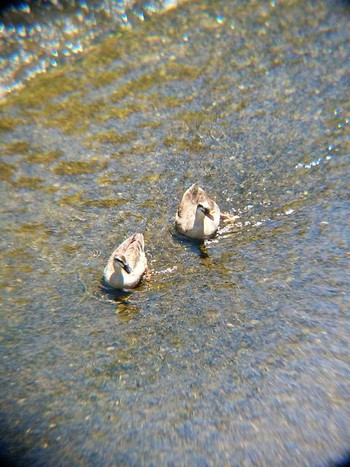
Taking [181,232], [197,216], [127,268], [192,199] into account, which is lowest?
[127,268]

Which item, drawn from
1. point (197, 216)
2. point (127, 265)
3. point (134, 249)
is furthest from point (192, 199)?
point (127, 265)

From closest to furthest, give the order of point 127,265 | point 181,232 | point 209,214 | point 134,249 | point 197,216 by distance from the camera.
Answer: point 127,265 < point 134,249 < point 197,216 < point 209,214 < point 181,232

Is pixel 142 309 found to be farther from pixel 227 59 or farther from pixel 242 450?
pixel 227 59

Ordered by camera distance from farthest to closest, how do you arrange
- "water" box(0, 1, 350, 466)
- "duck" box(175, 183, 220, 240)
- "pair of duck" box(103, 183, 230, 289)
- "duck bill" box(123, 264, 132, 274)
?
"duck" box(175, 183, 220, 240), "pair of duck" box(103, 183, 230, 289), "duck bill" box(123, 264, 132, 274), "water" box(0, 1, 350, 466)

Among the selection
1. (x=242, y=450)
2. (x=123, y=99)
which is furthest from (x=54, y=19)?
(x=242, y=450)

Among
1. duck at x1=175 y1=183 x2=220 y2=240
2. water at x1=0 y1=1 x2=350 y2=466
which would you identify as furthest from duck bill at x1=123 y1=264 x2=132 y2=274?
duck at x1=175 y1=183 x2=220 y2=240

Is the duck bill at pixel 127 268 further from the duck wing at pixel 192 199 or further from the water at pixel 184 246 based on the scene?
the duck wing at pixel 192 199

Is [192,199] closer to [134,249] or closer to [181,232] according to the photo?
[181,232]

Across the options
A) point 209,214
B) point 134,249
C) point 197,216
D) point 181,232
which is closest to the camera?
point 134,249

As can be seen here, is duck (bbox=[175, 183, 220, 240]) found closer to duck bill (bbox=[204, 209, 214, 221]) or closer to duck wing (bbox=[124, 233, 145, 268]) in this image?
duck bill (bbox=[204, 209, 214, 221])
